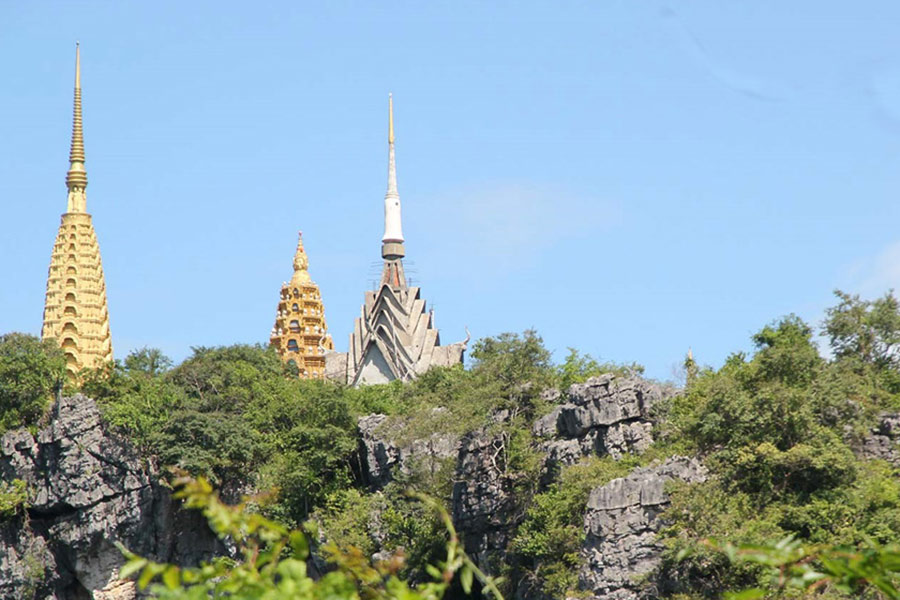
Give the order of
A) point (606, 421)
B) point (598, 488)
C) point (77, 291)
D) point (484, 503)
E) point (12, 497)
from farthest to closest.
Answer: point (77, 291)
point (12, 497)
point (484, 503)
point (606, 421)
point (598, 488)

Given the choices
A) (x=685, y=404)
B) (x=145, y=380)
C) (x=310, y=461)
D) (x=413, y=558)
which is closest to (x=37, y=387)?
(x=145, y=380)

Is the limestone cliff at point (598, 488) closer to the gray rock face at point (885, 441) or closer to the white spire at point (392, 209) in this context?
the gray rock face at point (885, 441)

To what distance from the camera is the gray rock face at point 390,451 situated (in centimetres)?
4650

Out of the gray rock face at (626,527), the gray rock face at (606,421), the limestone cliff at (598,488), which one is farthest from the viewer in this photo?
the gray rock face at (606,421)

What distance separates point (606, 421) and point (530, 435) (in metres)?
2.80

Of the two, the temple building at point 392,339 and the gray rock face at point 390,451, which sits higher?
the temple building at point 392,339

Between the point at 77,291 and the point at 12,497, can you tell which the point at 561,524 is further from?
the point at 77,291

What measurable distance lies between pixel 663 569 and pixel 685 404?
689 cm

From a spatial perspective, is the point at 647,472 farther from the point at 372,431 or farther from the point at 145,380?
the point at 145,380

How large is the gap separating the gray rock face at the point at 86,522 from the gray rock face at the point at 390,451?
5.02 meters

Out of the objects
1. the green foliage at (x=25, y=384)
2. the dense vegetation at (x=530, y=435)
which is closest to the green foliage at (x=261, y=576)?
the dense vegetation at (x=530, y=435)

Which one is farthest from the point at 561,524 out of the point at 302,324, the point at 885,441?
the point at 302,324

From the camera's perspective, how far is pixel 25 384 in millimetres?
51938

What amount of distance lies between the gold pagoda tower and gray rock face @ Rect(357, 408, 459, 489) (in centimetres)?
2491
